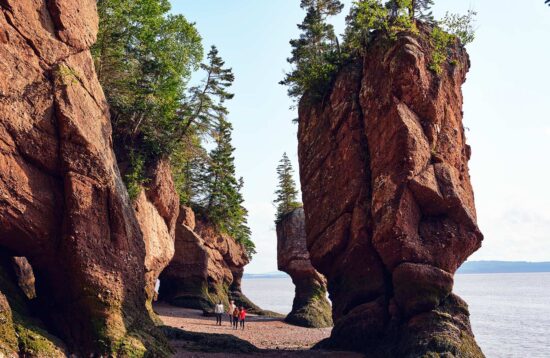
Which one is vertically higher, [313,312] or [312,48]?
[312,48]

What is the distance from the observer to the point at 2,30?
15.4m

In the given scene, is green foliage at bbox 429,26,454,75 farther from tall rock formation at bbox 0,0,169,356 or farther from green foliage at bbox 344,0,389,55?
tall rock formation at bbox 0,0,169,356

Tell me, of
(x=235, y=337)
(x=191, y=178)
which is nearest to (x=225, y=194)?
(x=191, y=178)

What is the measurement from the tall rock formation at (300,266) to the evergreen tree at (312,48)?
17352 millimetres

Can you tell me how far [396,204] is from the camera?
23141 millimetres

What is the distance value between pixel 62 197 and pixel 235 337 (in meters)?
13.1

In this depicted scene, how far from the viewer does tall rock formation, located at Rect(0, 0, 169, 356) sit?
49.9 ft

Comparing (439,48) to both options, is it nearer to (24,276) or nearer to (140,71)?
(140,71)

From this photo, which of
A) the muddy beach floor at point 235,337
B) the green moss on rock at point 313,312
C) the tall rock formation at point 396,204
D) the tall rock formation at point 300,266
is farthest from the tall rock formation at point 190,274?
the tall rock formation at point 396,204

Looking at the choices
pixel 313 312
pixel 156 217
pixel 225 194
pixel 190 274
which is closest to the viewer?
pixel 156 217

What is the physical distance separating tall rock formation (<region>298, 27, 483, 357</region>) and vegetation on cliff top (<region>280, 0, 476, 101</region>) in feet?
2.33

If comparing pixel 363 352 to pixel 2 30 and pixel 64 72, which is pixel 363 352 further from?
pixel 2 30

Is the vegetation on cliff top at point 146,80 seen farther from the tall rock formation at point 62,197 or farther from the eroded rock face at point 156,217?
the tall rock formation at point 62,197

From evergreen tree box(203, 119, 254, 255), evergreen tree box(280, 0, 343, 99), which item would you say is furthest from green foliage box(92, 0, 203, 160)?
evergreen tree box(203, 119, 254, 255)
